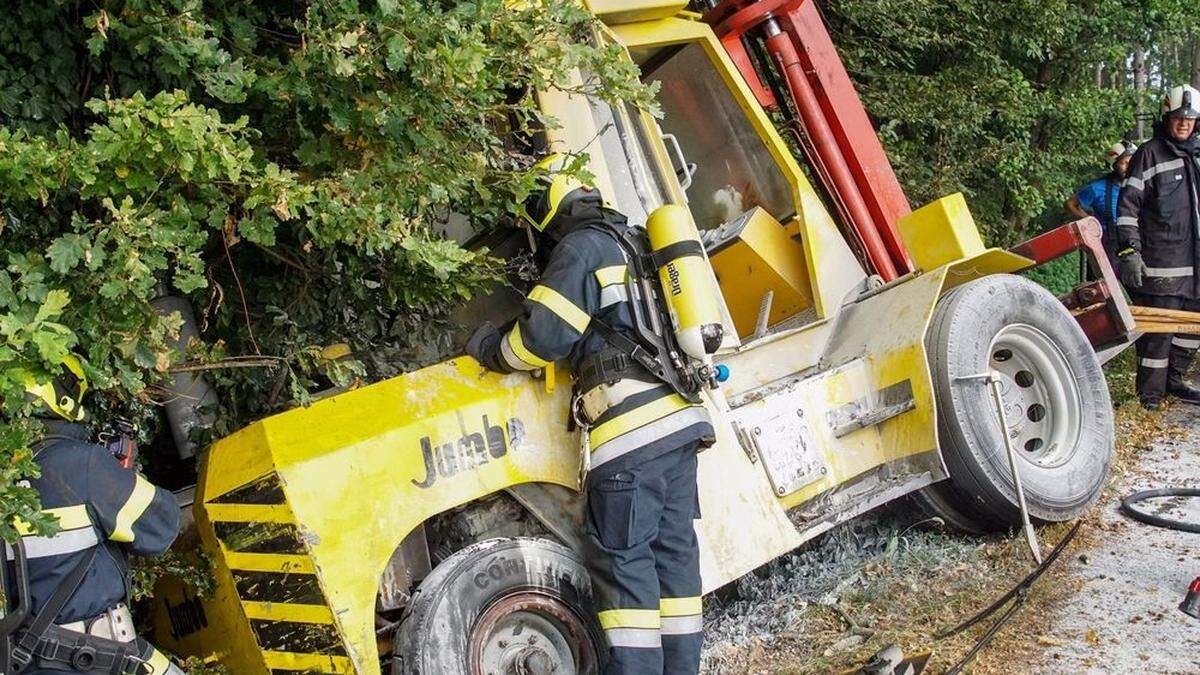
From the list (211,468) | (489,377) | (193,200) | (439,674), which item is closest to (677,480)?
(489,377)

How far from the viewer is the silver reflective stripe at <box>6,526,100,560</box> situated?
2.90 m

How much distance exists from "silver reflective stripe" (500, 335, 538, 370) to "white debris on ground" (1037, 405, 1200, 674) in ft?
6.68

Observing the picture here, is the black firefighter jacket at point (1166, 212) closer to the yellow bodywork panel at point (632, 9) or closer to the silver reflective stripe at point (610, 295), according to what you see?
the yellow bodywork panel at point (632, 9)

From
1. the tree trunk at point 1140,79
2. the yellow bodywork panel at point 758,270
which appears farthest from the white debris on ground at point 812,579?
the tree trunk at point 1140,79

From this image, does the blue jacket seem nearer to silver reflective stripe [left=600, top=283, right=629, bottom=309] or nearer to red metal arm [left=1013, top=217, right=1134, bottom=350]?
silver reflective stripe [left=600, top=283, right=629, bottom=309]

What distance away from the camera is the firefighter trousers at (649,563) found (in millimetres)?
3455

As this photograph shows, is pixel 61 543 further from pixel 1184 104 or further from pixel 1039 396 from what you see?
pixel 1184 104

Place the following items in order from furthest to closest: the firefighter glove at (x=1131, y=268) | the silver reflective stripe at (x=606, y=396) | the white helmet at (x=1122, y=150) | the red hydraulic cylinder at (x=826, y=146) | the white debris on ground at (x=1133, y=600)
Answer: the white helmet at (x=1122, y=150) < the firefighter glove at (x=1131, y=268) < the red hydraulic cylinder at (x=826, y=146) < the white debris on ground at (x=1133, y=600) < the silver reflective stripe at (x=606, y=396)

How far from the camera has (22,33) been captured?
3.27 m

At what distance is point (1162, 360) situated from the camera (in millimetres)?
6863

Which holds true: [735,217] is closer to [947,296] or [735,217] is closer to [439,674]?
[947,296]

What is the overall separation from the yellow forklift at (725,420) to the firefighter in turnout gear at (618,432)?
137 millimetres

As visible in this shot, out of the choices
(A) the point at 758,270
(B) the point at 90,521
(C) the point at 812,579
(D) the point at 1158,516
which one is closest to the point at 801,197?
(A) the point at 758,270

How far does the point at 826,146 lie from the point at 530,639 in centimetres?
264
